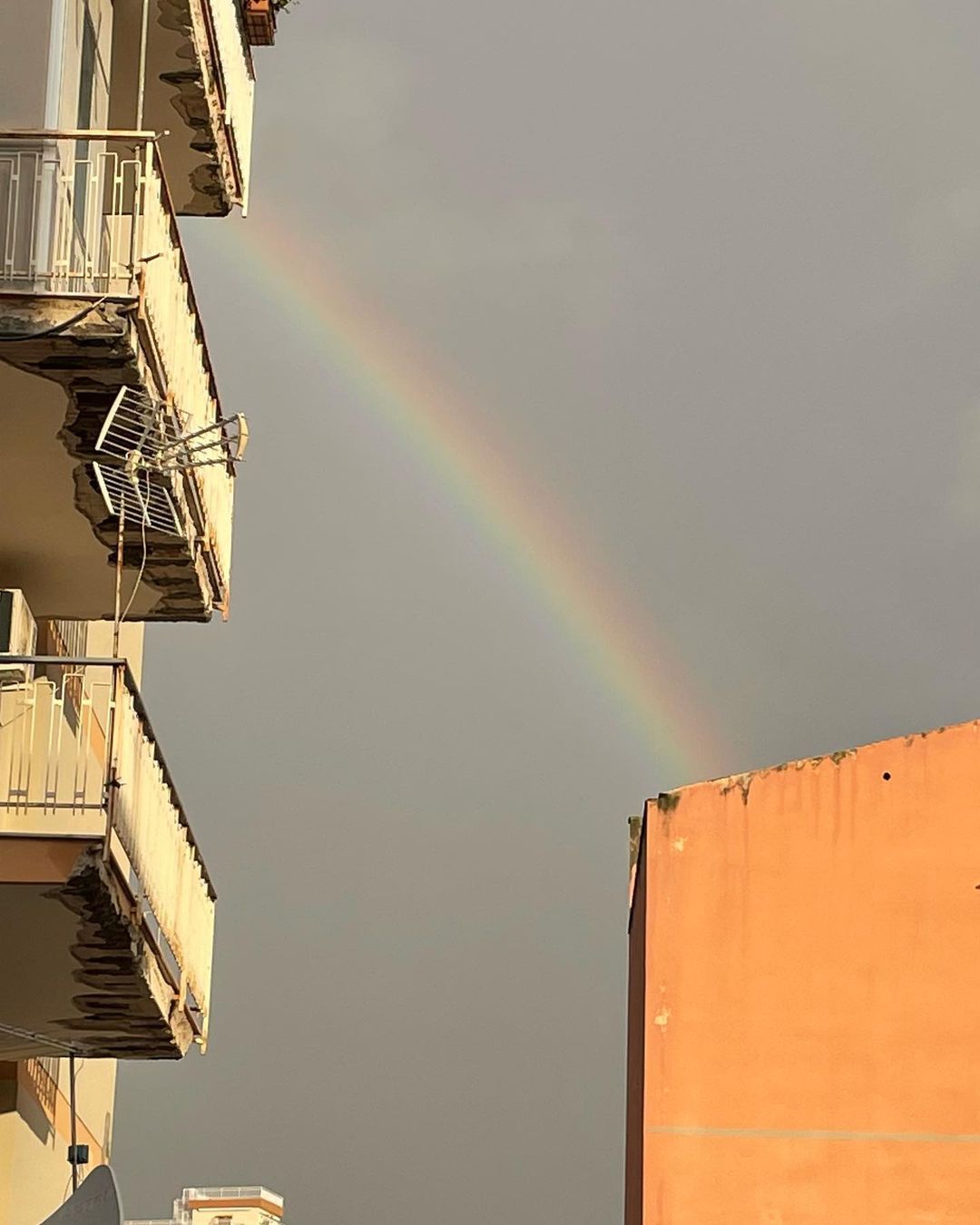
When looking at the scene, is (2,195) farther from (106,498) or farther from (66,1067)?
(66,1067)

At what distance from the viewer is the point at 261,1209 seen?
30125mm

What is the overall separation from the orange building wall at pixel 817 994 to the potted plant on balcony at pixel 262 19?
7.22 meters

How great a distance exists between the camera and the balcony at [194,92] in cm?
1394

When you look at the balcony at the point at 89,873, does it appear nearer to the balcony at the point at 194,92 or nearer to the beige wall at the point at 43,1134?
the beige wall at the point at 43,1134

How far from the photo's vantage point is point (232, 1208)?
30.4m

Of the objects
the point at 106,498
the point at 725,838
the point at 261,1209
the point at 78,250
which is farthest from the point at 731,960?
the point at 261,1209

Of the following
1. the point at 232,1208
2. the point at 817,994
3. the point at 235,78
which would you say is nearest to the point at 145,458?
the point at 235,78

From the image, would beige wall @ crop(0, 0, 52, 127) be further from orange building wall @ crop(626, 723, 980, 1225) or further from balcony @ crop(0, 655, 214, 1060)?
orange building wall @ crop(626, 723, 980, 1225)

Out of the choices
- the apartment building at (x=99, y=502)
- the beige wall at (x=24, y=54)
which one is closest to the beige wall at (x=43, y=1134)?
the apartment building at (x=99, y=502)

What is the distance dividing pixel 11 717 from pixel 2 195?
2.69m

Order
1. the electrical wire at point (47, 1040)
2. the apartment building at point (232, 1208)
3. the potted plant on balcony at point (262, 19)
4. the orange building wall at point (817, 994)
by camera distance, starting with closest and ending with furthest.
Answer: the electrical wire at point (47, 1040)
the orange building wall at point (817, 994)
the potted plant on balcony at point (262, 19)
the apartment building at point (232, 1208)

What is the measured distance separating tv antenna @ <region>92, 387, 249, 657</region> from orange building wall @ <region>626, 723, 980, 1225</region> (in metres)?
5.04

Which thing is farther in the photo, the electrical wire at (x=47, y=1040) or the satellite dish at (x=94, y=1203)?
the electrical wire at (x=47, y=1040)

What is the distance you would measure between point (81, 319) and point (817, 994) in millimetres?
8016
